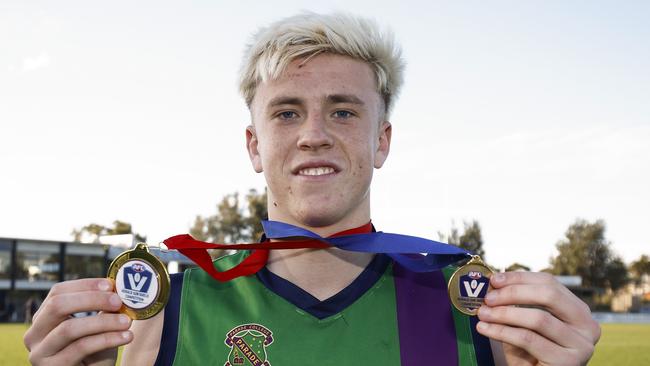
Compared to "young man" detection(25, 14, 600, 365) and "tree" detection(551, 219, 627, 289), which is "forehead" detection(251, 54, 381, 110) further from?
"tree" detection(551, 219, 627, 289)

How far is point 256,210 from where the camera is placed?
7031cm

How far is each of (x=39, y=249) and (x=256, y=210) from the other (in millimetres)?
26824

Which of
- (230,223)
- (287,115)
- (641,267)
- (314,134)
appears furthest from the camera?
(641,267)

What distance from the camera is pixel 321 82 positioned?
2.70 meters

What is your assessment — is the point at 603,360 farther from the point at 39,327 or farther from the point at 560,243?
the point at 560,243

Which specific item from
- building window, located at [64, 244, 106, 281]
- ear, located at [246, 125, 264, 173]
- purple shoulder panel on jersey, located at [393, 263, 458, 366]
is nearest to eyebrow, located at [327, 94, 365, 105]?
ear, located at [246, 125, 264, 173]

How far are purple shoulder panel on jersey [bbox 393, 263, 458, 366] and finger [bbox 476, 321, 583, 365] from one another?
45cm

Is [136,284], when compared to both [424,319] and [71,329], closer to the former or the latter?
[71,329]

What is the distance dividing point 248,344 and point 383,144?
108cm

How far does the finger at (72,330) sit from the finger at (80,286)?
10cm

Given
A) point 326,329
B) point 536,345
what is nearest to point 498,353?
point 536,345

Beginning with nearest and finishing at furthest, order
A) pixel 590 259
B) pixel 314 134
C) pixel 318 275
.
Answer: pixel 314 134 → pixel 318 275 → pixel 590 259

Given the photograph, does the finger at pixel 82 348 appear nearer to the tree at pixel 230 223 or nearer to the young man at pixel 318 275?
the young man at pixel 318 275

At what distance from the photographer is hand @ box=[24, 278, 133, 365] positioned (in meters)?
2.24
